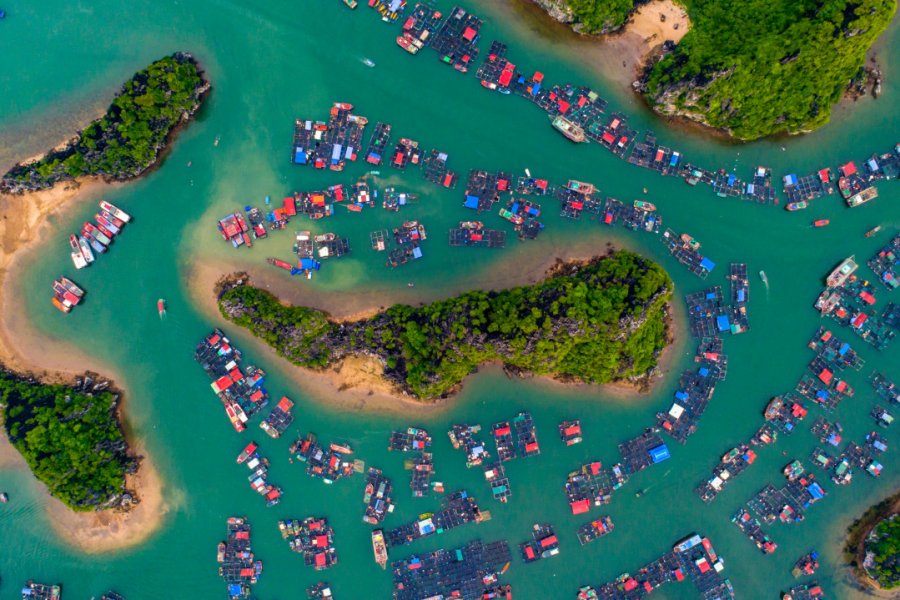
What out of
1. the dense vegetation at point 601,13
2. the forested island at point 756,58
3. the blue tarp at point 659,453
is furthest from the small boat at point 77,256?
the blue tarp at point 659,453

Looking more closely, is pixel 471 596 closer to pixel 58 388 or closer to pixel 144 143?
pixel 58 388

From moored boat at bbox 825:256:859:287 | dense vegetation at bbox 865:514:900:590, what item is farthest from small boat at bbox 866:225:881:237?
dense vegetation at bbox 865:514:900:590

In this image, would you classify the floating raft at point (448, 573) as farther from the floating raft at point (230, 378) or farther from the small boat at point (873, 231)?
the small boat at point (873, 231)

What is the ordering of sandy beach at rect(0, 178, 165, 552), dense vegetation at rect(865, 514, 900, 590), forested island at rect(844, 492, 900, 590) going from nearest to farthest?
dense vegetation at rect(865, 514, 900, 590) < forested island at rect(844, 492, 900, 590) < sandy beach at rect(0, 178, 165, 552)

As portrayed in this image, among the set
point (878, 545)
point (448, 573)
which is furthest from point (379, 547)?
point (878, 545)

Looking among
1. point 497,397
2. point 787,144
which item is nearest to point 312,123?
point 497,397

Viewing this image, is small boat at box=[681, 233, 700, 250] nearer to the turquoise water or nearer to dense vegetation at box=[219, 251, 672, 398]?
the turquoise water
